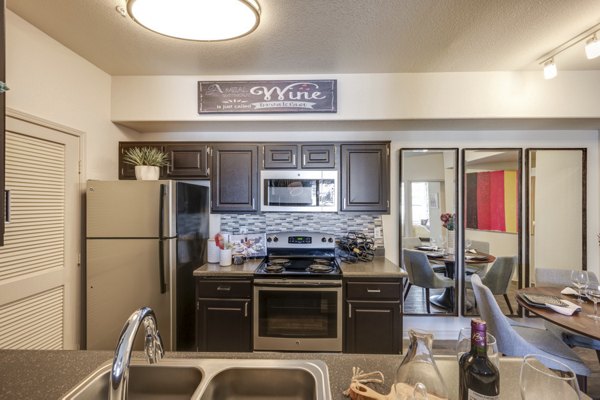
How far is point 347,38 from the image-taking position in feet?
6.84

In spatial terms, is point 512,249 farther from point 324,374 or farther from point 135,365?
point 135,365

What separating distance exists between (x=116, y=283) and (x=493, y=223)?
3.64 metres

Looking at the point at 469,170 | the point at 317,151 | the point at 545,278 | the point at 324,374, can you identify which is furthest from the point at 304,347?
the point at 469,170

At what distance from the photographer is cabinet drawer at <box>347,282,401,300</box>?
94.9 inches

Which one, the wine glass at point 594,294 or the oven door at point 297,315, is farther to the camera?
the oven door at point 297,315

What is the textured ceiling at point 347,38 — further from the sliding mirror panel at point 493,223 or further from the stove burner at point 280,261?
the stove burner at point 280,261

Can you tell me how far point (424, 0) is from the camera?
5.62 feet

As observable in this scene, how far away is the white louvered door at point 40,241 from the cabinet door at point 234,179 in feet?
3.74

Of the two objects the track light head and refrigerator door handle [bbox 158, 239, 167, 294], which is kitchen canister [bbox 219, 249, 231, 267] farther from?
the track light head

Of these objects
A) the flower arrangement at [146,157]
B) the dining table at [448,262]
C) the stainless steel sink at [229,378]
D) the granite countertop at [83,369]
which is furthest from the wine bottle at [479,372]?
the flower arrangement at [146,157]

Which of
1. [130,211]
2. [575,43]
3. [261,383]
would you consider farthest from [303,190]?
[575,43]

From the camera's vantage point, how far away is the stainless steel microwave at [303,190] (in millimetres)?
2766

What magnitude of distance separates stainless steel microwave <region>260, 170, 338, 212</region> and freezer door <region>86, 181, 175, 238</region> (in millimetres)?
976

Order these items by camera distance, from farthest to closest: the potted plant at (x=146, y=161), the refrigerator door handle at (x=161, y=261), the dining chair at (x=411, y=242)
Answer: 1. the dining chair at (x=411, y=242)
2. the potted plant at (x=146, y=161)
3. the refrigerator door handle at (x=161, y=261)
